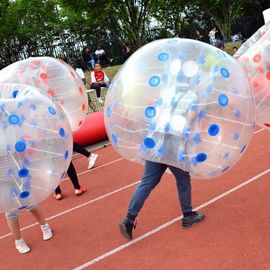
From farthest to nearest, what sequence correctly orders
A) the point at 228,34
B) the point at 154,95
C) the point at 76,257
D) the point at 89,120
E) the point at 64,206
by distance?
the point at 228,34 < the point at 89,120 < the point at 64,206 < the point at 76,257 < the point at 154,95

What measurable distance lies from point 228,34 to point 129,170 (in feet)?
80.1

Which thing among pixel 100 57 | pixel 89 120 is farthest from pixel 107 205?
pixel 100 57

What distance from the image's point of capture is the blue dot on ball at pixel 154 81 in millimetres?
2855

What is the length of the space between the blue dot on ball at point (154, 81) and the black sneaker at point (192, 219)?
1.61 m

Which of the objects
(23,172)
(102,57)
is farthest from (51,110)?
(102,57)

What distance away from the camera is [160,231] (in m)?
3.98

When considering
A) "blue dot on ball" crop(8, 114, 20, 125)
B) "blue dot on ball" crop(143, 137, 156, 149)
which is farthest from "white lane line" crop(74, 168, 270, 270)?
"blue dot on ball" crop(8, 114, 20, 125)

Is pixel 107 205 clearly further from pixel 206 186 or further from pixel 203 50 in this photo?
pixel 203 50

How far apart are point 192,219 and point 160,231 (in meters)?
0.33

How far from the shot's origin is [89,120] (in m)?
8.27

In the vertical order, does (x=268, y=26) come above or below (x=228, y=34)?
above

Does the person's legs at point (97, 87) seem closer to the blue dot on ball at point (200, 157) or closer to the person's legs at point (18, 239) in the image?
the person's legs at point (18, 239)

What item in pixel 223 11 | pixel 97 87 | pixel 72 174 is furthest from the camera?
pixel 223 11

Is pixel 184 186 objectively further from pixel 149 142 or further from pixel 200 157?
pixel 149 142
